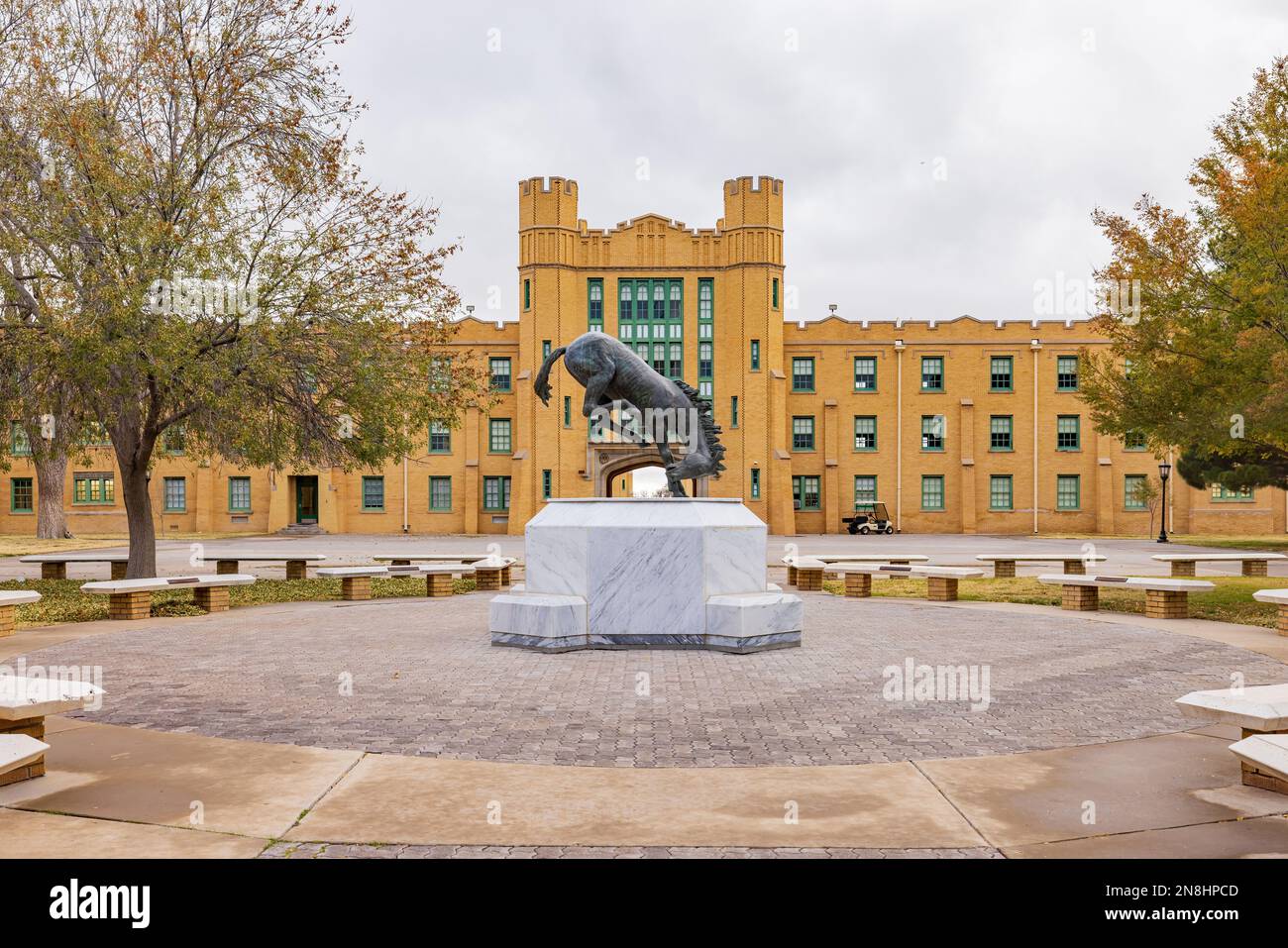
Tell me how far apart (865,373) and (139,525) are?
3787cm

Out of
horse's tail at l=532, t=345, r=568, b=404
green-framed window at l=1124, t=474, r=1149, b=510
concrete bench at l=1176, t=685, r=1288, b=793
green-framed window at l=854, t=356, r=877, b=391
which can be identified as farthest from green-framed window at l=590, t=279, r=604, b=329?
concrete bench at l=1176, t=685, r=1288, b=793

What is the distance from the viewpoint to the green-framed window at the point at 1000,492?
48.1 m

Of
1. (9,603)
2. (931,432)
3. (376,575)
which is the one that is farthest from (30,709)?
(931,432)

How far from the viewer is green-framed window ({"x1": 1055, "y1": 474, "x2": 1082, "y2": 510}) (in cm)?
4797

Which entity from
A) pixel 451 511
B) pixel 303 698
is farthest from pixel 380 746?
pixel 451 511

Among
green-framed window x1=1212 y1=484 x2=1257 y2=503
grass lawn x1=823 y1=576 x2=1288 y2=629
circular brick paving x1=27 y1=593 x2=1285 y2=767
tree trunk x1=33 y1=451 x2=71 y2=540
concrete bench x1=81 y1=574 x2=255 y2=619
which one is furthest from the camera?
green-framed window x1=1212 y1=484 x2=1257 y2=503

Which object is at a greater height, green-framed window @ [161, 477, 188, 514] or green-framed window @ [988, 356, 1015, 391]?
green-framed window @ [988, 356, 1015, 391]

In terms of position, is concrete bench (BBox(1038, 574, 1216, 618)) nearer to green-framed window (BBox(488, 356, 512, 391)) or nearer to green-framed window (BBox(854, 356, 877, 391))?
green-framed window (BBox(854, 356, 877, 391))

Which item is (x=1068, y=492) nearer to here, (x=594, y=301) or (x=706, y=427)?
(x=594, y=301)

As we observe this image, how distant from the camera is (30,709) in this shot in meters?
5.54

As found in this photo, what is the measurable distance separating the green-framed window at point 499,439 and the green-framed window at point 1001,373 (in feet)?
80.5

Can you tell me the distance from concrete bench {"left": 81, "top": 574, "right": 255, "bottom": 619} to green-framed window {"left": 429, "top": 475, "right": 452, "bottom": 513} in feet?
110

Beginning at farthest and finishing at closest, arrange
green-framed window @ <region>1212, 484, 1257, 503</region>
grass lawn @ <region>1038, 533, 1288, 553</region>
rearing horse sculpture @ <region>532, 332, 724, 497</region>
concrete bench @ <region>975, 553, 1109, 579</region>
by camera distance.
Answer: green-framed window @ <region>1212, 484, 1257, 503</region> → grass lawn @ <region>1038, 533, 1288, 553</region> → concrete bench @ <region>975, 553, 1109, 579</region> → rearing horse sculpture @ <region>532, 332, 724, 497</region>

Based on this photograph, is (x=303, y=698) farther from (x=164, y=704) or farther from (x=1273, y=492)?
(x=1273, y=492)
